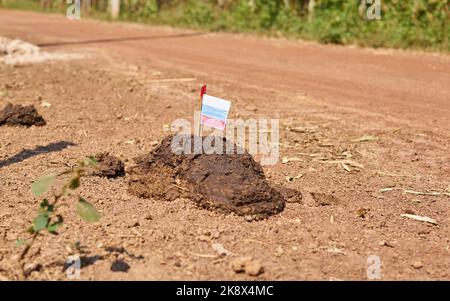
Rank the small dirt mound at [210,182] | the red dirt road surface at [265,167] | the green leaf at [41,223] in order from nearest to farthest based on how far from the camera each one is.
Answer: the green leaf at [41,223]
the red dirt road surface at [265,167]
the small dirt mound at [210,182]

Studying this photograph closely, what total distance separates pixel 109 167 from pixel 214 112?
1151 millimetres

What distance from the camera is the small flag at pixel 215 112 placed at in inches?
181

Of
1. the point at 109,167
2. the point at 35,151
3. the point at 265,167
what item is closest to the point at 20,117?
the point at 35,151

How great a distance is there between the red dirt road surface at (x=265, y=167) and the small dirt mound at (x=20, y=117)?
0.66 ft

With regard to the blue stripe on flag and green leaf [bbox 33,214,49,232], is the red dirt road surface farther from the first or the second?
the blue stripe on flag

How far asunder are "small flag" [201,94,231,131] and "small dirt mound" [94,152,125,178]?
1042 mm

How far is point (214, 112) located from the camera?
465cm

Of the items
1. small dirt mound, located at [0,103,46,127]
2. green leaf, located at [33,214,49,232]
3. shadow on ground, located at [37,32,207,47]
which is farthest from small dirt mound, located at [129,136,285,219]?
shadow on ground, located at [37,32,207,47]

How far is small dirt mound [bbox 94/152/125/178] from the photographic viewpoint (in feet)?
17.4

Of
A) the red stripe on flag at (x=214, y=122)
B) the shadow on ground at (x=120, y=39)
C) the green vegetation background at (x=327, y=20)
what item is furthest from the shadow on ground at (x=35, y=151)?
the green vegetation background at (x=327, y=20)

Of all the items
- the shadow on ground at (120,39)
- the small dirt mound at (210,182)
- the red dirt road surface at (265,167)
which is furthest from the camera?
the shadow on ground at (120,39)

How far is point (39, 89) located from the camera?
8.99 meters

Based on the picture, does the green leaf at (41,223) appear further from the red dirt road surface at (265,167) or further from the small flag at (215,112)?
the small flag at (215,112)
